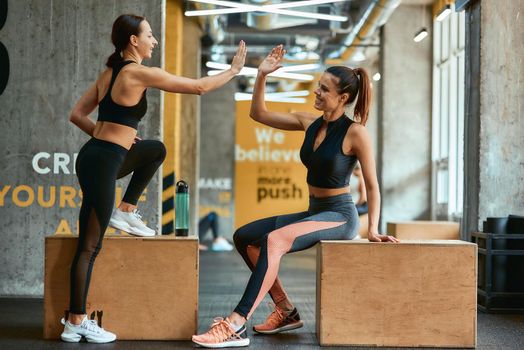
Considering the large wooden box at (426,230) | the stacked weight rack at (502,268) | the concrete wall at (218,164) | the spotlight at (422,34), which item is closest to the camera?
the stacked weight rack at (502,268)

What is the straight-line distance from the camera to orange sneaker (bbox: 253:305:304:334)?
13.1ft

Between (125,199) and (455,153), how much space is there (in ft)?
22.6

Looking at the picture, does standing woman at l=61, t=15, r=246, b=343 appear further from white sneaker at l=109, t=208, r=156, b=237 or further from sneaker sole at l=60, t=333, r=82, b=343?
white sneaker at l=109, t=208, r=156, b=237

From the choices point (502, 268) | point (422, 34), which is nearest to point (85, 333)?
point (502, 268)

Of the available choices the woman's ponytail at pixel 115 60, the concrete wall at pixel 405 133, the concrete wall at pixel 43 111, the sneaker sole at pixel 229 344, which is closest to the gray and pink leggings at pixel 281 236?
the sneaker sole at pixel 229 344

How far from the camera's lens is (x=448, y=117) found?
10555 mm

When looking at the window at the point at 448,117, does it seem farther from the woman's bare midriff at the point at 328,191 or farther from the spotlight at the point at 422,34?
the woman's bare midriff at the point at 328,191

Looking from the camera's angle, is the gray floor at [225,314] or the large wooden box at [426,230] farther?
the large wooden box at [426,230]

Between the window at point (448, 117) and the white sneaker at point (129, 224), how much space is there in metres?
6.44

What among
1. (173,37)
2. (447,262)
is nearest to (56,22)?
(447,262)

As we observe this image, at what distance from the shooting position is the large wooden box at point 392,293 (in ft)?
11.8

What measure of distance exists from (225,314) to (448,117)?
6679 millimetres

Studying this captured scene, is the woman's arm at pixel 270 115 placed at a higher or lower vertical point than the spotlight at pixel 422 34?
lower

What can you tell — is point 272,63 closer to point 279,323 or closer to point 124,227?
point 124,227
